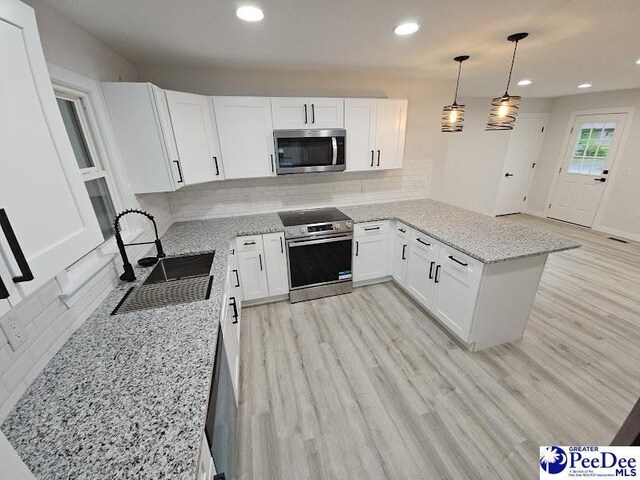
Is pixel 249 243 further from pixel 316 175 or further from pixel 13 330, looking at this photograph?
pixel 13 330

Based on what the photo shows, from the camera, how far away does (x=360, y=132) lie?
2891mm

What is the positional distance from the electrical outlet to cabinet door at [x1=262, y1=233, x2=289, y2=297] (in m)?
1.80

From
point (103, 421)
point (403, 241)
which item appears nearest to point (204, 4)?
point (103, 421)

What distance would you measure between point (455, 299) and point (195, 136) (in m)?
2.76

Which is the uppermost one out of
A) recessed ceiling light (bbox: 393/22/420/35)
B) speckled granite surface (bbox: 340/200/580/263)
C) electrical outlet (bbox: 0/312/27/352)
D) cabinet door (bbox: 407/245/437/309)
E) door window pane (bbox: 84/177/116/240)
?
recessed ceiling light (bbox: 393/22/420/35)

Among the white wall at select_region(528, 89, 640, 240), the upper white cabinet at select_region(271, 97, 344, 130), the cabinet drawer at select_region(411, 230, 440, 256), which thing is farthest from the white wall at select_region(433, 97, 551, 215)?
the upper white cabinet at select_region(271, 97, 344, 130)

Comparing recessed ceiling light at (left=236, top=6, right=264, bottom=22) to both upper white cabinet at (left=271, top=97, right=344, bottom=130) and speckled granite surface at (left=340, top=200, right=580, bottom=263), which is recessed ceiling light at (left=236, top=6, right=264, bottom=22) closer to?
upper white cabinet at (left=271, top=97, right=344, bottom=130)

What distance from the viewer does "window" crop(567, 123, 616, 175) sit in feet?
15.2

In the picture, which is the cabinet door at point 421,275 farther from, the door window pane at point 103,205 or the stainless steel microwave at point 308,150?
the door window pane at point 103,205

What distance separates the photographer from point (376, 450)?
155 centimetres

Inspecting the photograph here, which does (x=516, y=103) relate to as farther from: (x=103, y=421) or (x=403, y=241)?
(x=103, y=421)

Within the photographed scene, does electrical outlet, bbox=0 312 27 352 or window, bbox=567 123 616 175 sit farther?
window, bbox=567 123 616 175

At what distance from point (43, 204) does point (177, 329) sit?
742 mm

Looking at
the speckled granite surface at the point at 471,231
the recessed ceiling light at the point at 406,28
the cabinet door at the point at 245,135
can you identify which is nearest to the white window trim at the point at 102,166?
the cabinet door at the point at 245,135
